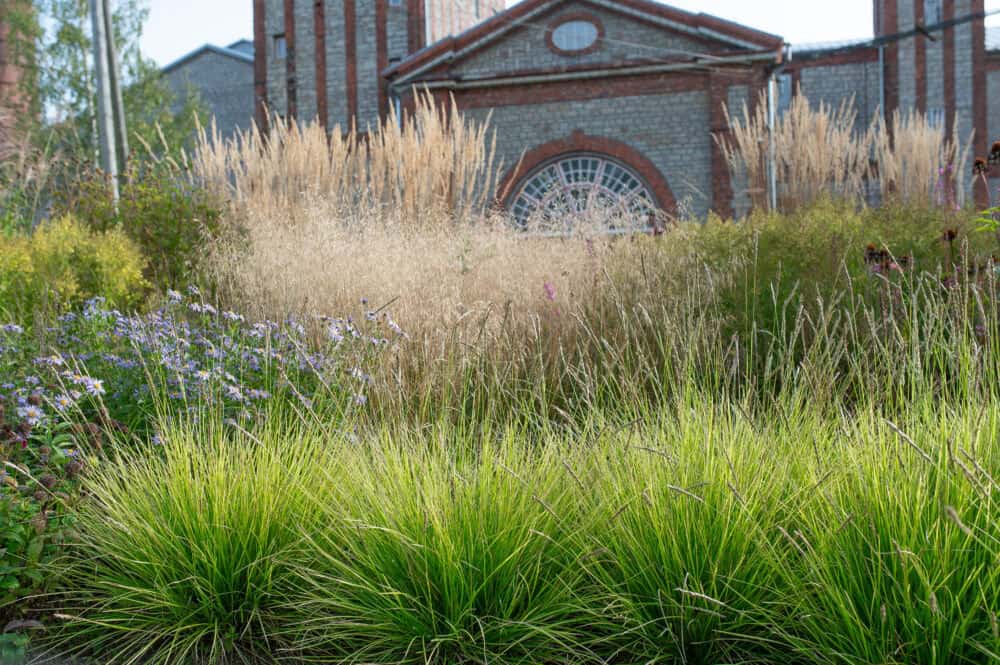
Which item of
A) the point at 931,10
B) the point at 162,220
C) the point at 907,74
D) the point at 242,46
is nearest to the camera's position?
the point at 162,220

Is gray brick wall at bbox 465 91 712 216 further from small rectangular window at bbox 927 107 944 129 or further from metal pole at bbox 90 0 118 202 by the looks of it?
metal pole at bbox 90 0 118 202

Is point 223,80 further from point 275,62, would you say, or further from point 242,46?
point 275,62

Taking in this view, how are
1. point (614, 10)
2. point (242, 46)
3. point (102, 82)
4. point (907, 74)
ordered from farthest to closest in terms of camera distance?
1. point (242, 46)
2. point (907, 74)
3. point (614, 10)
4. point (102, 82)

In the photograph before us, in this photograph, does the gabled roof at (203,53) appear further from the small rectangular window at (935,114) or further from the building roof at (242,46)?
the small rectangular window at (935,114)

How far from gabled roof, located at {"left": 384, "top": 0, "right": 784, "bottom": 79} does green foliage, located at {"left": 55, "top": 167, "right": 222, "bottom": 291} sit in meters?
12.1

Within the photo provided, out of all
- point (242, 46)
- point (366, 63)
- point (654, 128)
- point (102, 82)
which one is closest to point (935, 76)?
point (654, 128)

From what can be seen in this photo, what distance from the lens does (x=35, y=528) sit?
2863mm

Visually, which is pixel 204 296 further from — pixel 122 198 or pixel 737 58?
pixel 737 58

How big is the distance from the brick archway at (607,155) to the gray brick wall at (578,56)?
159 centimetres

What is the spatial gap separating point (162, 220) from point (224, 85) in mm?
26942

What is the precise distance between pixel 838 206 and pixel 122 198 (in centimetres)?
619

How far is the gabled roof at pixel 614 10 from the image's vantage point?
18141mm

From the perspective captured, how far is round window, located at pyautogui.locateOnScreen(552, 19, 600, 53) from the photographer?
19453mm

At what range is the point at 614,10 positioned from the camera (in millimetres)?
19234
